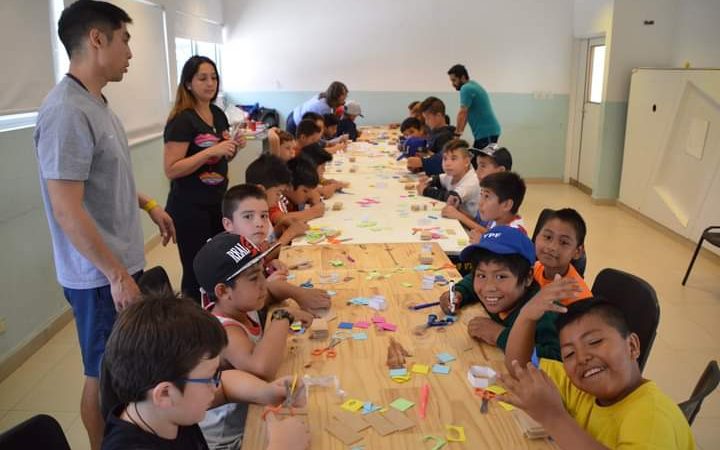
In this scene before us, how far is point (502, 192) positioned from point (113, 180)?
1.75 metres

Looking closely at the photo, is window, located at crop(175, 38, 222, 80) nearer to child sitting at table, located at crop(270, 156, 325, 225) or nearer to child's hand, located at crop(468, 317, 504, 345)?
child sitting at table, located at crop(270, 156, 325, 225)

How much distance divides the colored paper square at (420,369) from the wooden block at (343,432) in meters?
0.32

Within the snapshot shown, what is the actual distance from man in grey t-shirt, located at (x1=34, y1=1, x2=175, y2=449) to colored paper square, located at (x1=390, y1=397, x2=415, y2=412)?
3.14 ft

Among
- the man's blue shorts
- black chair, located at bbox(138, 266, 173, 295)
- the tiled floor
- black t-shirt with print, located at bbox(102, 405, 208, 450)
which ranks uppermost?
black chair, located at bbox(138, 266, 173, 295)

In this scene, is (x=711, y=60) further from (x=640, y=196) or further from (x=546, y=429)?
(x=546, y=429)

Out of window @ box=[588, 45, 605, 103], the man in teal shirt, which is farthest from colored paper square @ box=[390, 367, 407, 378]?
window @ box=[588, 45, 605, 103]

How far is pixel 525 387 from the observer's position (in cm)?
129

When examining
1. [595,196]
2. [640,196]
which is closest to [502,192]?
[640,196]

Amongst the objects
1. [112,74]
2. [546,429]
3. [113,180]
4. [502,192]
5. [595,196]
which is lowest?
[595,196]

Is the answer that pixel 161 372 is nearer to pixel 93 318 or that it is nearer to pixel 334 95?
pixel 93 318

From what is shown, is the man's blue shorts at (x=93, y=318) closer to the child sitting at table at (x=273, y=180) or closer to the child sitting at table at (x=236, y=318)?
the child sitting at table at (x=236, y=318)

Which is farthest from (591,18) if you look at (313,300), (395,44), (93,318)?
(93,318)

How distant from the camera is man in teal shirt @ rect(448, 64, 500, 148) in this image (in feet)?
21.1

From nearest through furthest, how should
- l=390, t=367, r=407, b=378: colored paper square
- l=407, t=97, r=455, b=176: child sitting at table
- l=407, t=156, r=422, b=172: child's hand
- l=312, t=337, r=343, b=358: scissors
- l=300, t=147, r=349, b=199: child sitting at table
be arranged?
l=390, t=367, r=407, b=378: colored paper square < l=312, t=337, r=343, b=358: scissors < l=300, t=147, r=349, b=199: child sitting at table < l=407, t=97, r=455, b=176: child sitting at table < l=407, t=156, r=422, b=172: child's hand
